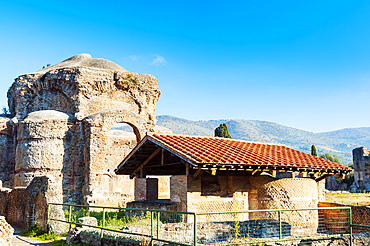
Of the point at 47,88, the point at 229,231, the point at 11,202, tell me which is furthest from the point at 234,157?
the point at 47,88

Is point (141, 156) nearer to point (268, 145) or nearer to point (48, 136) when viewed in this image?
point (268, 145)

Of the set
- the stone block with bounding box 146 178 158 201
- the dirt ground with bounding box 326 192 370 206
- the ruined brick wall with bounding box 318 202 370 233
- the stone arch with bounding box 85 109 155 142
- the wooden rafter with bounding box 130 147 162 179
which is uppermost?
the stone arch with bounding box 85 109 155 142

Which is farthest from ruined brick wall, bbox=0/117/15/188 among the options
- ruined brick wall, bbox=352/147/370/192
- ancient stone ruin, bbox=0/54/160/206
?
ruined brick wall, bbox=352/147/370/192

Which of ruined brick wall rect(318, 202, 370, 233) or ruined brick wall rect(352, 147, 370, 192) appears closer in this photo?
ruined brick wall rect(318, 202, 370, 233)

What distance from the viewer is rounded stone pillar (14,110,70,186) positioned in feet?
78.7

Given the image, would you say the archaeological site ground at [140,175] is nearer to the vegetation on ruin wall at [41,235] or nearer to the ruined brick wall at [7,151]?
the ruined brick wall at [7,151]

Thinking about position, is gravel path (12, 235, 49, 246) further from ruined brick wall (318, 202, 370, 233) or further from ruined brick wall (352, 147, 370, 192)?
ruined brick wall (352, 147, 370, 192)

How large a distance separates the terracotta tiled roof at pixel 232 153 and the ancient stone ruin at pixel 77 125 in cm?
1073

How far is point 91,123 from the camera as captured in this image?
2430 centimetres

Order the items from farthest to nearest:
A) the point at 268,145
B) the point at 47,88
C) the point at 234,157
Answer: the point at 47,88, the point at 268,145, the point at 234,157

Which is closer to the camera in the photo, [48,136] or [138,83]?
[48,136]

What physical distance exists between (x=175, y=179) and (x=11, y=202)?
9.02m

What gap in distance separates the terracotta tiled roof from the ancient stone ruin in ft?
35.2

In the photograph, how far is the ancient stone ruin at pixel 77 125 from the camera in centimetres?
2414
